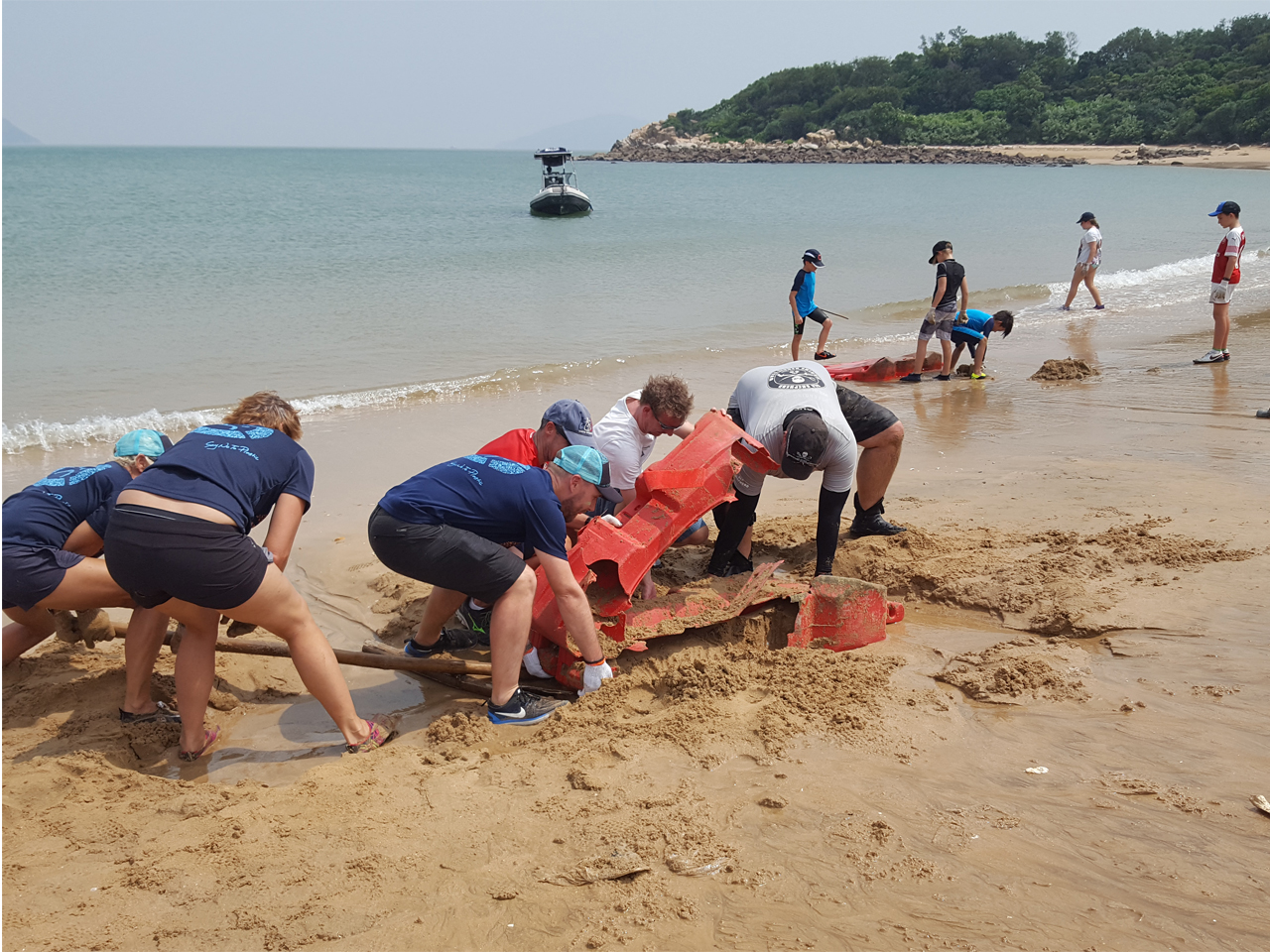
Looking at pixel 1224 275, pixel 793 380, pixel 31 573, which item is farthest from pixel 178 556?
pixel 1224 275

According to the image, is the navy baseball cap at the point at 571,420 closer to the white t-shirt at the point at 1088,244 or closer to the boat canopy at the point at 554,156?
the white t-shirt at the point at 1088,244

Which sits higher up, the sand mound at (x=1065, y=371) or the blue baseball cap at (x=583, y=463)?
the blue baseball cap at (x=583, y=463)

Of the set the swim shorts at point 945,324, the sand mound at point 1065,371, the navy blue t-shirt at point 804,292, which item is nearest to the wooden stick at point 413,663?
the swim shorts at point 945,324

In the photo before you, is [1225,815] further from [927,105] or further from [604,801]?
[927,105]

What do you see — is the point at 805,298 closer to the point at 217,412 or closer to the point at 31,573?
the point at 217,412

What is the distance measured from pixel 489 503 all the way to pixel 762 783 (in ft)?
5.01

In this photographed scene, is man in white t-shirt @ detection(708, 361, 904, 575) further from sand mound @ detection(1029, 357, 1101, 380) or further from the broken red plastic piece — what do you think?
sand mound @ detection(1029, 357, 1101, 380)

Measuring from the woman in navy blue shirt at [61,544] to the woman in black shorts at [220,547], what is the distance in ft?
1.38

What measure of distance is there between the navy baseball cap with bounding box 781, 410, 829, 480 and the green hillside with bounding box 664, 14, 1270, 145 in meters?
74.9

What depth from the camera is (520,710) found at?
3770 mm

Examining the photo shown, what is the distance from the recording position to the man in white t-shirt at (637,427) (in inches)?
174

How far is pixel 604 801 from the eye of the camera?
3.04 m

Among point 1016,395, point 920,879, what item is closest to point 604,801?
point 920,879

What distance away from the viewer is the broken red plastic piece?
4125mm
